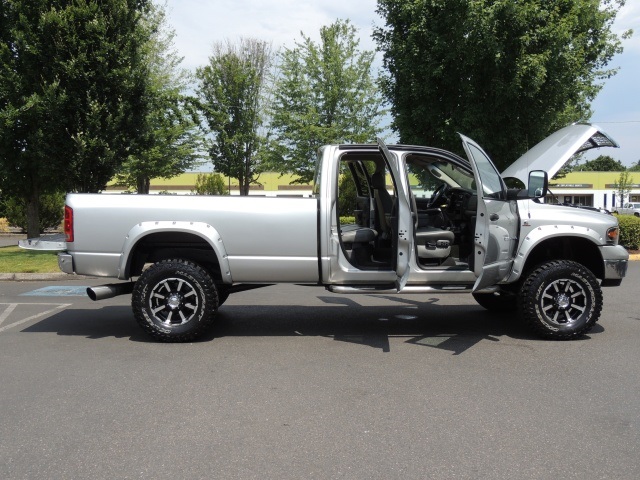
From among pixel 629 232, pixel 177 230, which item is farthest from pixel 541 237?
pixel 629 232

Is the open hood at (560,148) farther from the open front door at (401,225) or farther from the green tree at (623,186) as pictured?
the green tree at (623,186)

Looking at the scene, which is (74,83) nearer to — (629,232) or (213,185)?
(629,232)

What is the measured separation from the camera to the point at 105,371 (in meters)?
5.30

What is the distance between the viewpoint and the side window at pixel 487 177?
625cm

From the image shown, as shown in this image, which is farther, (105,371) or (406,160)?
(406,160)

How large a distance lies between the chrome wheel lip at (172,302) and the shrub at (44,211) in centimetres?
2365

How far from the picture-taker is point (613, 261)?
258 inches

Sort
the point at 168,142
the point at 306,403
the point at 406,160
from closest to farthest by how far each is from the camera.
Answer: the point at 306,403, the point at 406,160, the point at 168,142

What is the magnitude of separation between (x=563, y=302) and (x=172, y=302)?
4.16 m

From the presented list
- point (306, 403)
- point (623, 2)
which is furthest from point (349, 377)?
point (623, 2)

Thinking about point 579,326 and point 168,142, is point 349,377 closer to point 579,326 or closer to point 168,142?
point 579,326

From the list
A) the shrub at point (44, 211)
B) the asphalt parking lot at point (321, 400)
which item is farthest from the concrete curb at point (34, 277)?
the shrub at point (44, 211)

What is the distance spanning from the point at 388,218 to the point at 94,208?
10.5 feet

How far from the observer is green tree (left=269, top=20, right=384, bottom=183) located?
81.8ft
